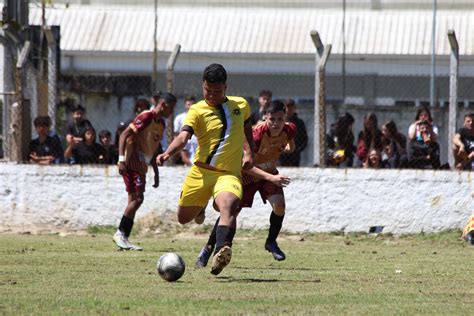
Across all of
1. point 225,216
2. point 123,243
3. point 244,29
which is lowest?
point 123,243

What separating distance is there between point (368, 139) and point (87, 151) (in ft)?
14.8

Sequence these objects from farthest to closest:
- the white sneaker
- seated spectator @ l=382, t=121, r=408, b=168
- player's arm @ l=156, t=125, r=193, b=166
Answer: seated spectator @ l=382, t=121, r=408, b=168
the white sneaker
player's arm @ l=156, t=125, r=193, b=166

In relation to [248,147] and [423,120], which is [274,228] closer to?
[248,147]

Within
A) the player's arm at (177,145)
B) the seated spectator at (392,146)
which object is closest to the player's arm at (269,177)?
the player's arm at (177,145)

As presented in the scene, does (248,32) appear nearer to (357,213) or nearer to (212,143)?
(357,213)

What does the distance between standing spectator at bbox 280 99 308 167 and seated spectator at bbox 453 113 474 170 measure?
235 cm

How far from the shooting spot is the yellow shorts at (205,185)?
11445 mm

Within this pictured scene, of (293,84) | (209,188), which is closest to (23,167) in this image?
(209,188)

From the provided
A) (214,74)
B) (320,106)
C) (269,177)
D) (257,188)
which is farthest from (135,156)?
(214,74)

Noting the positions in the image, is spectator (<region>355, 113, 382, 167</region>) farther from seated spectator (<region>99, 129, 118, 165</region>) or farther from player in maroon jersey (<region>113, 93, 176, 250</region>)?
Answer: player in maroon jersey (<region>113, 93, 176, 250</region>)

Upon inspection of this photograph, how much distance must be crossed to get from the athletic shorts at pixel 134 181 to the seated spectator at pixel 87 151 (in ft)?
12.7

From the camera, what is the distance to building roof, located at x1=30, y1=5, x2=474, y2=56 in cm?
2931

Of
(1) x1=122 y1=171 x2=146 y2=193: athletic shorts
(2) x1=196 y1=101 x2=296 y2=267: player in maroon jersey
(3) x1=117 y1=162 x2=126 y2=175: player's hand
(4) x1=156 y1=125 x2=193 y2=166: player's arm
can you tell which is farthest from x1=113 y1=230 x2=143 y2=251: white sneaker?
(4) x1=156 y1=125 x2=193 y2=166: player's arm

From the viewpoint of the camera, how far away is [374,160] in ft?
61.7
